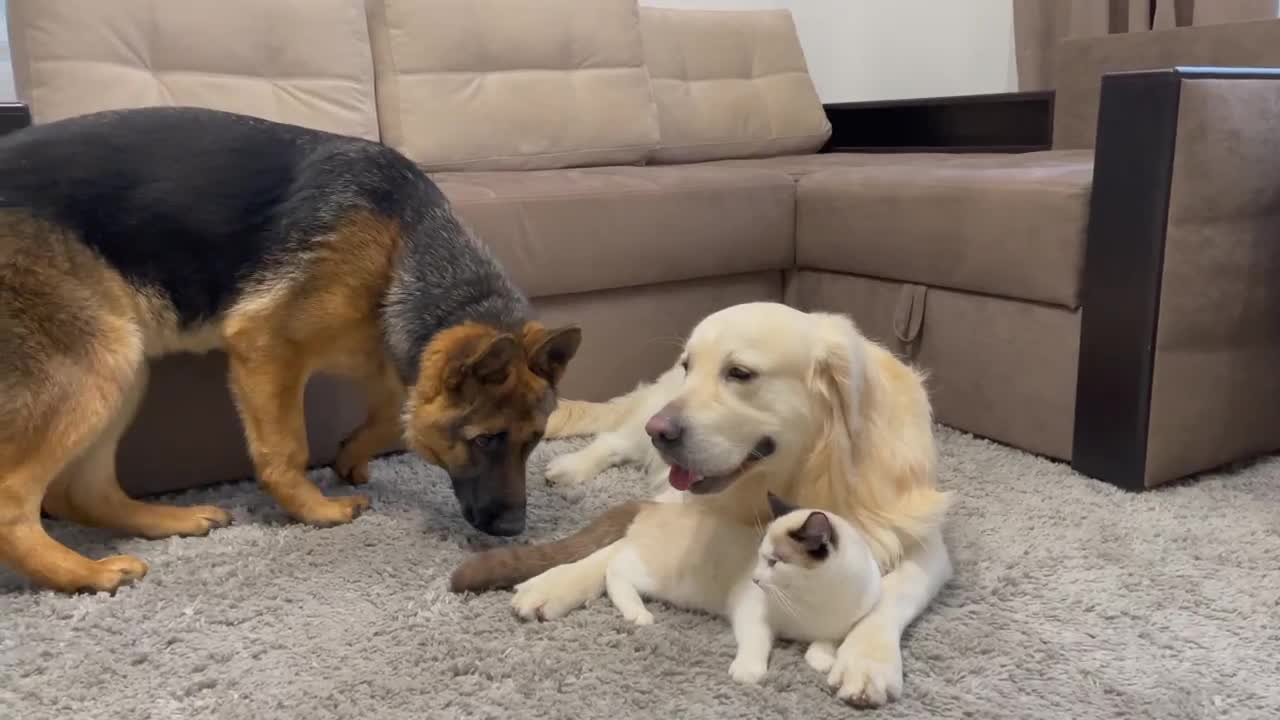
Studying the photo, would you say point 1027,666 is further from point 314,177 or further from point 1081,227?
point 314,177

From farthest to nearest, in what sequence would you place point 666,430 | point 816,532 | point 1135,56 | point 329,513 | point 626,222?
1. point 1135,56
2. point 626,222
3. point 329,513
4. point 666,430
5. point 816,532

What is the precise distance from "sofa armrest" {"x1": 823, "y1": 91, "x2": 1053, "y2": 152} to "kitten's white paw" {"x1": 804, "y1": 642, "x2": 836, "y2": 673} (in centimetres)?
273

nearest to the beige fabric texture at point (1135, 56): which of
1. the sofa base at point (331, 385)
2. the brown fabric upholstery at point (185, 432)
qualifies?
the sofa base at point (331, 385)

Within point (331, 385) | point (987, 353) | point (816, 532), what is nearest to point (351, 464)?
point (331, 385)

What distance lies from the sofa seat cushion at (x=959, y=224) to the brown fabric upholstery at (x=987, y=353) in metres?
0.04

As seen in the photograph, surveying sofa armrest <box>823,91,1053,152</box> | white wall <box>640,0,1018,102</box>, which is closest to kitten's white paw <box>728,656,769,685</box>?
sofa armrest <box>823,91,1053,152</box>

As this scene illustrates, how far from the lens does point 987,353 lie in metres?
2.44

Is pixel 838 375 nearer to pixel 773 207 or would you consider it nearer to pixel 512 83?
pixel 773 207

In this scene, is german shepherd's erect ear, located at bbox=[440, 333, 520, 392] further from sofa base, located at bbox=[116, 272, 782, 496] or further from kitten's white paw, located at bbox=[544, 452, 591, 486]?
sofa base, located at bbox=[116, 272, 782, 496]

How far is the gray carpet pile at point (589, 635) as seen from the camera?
1.41 m

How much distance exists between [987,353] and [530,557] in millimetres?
1336

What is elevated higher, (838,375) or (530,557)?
(838,375)

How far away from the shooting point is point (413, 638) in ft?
5.21

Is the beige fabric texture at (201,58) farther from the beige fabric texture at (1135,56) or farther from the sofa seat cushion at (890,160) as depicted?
the beige fabric texture at (1135,56)
